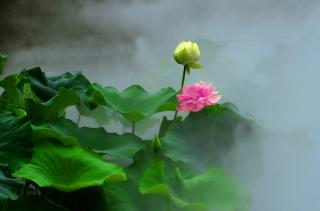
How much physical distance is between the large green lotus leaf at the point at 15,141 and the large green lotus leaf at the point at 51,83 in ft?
0.56

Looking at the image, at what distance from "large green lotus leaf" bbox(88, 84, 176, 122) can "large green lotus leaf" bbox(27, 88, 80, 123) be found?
6 centimetres

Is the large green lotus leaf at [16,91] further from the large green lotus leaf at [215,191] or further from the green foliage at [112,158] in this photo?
the large green lotus leaf at [215,191]

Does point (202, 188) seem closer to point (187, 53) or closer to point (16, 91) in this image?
A: point (187, 53)

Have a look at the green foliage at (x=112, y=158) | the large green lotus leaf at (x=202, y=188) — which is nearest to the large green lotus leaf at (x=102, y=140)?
the green foliage at (x=112, y=158)

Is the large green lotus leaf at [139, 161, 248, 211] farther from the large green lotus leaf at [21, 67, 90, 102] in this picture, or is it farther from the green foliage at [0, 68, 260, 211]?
the large green lotus leaf at [21, 67, 90, 102]

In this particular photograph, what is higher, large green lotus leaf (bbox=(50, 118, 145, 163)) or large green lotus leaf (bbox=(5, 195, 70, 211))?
large green lotus leaf (bbox=(50, 118, 145, 163))

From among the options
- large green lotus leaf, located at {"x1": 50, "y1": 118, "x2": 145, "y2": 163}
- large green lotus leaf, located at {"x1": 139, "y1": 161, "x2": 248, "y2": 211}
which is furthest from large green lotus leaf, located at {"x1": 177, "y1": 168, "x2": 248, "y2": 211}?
large green lotus leaf, located at {"x1": 50, "y1": 118, "x2": 145, "y2": 163}

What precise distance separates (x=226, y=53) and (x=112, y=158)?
0.40 m

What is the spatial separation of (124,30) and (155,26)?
0.09m

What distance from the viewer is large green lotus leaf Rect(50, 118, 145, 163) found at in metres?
0.86

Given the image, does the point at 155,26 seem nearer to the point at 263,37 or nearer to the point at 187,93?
the point at 263,37

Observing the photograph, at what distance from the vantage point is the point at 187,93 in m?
0.89

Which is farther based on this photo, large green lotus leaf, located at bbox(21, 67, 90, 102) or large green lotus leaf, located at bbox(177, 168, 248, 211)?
large green lotus leaf, located at bbox(21, 67, 90, 102)

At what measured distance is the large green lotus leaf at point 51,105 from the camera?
0.88 metres
